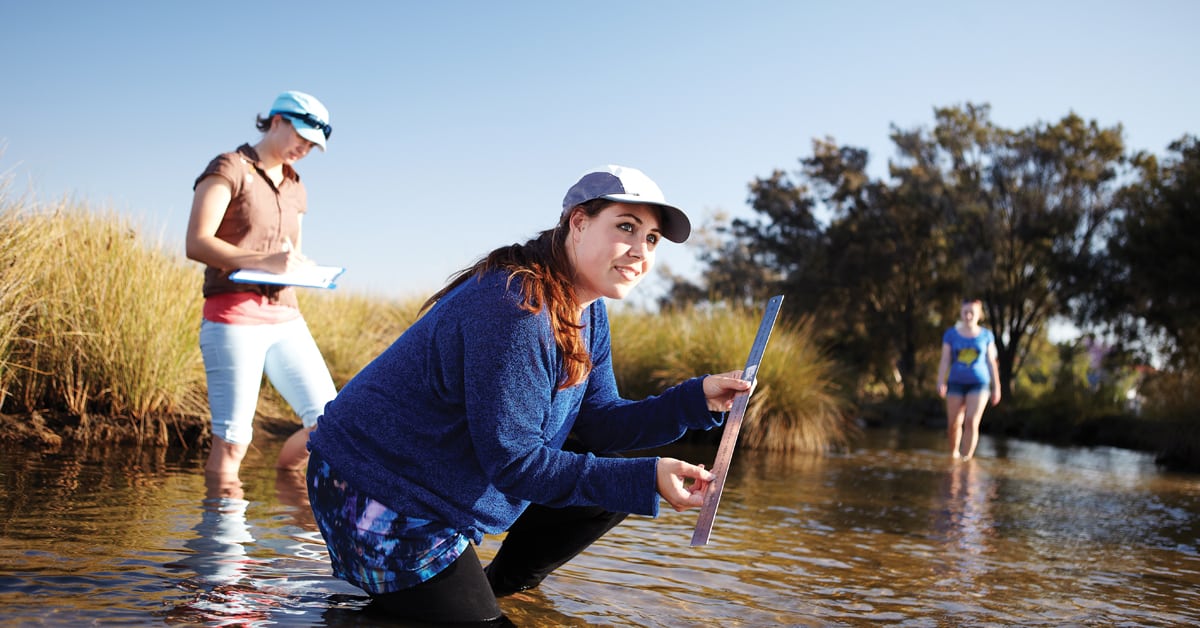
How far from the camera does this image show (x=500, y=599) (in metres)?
3.04

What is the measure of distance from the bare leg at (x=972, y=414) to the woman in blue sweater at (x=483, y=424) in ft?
28.5


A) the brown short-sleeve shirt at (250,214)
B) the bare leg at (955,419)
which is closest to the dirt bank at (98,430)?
Result: the brown short-sleeve shirt at (250,214)

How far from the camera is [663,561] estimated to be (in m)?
4.00

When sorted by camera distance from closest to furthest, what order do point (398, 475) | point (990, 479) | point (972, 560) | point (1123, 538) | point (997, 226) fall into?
point (398, 475) < point (972, 560) < point (1123, 538) < point (990, 479) < point (997, 226)

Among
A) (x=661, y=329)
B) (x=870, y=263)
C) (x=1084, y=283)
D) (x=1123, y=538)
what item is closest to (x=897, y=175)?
(x=870, y=263)

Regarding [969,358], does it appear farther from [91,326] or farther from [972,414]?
[91,326]

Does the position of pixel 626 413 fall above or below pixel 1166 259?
below

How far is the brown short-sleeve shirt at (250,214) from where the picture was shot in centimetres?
384

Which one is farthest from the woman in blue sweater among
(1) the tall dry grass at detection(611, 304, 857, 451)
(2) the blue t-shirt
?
(2) the blue t-shirt

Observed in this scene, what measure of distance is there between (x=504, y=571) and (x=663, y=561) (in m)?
1.12

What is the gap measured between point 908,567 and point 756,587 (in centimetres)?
101

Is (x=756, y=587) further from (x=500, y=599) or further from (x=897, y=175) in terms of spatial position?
(x=897, y=175)

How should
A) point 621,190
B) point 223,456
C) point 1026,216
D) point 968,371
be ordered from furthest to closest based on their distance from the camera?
point 1026,216
point 968,371
point 223,456
point 621,190

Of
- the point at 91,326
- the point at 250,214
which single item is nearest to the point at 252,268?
the point at 250,214
